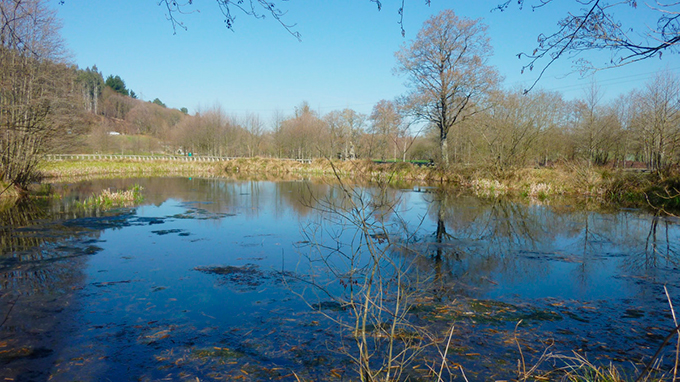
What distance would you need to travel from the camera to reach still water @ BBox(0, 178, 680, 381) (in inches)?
141

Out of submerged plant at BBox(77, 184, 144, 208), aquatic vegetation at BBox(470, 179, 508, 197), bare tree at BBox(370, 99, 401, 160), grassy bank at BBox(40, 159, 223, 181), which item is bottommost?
submerged plant at BBox(77, 184, 144, 208)

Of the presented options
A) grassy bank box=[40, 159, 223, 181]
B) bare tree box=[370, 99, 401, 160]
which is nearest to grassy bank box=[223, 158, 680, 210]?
bare tree box=[370, 99, 401, 160]

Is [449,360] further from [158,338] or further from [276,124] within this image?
[276,124]

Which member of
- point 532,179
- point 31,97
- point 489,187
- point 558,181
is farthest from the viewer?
point 489,187

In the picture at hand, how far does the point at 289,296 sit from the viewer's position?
5320 millimetres

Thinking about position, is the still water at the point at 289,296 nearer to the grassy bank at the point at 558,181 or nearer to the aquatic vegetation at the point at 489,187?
the grassy bank at the point at 558,181

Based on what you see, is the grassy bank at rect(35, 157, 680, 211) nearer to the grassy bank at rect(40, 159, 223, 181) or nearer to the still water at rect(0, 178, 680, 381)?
the grassy bank at rect(40, 159, 223, 181)

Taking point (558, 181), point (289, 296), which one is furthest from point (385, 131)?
point (558, 181)

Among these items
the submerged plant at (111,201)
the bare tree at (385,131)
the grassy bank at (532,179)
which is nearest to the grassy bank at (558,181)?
the grassy bank at (532,179)

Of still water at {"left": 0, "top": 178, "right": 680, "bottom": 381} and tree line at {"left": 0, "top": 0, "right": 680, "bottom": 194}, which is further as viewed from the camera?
tree line at {"left": 0, "top": 0, "right": 680, "bottom": 194}

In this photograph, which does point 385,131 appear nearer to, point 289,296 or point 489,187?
point 289,296

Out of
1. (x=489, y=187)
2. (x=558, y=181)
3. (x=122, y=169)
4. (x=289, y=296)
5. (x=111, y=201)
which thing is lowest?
(x=289, y=296)

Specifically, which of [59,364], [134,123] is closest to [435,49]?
[59,364]

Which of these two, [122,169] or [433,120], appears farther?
[122,169]
